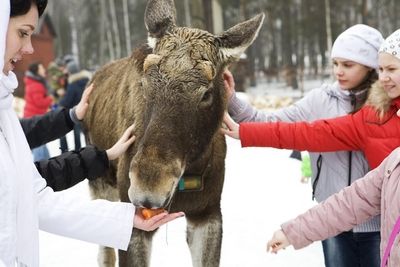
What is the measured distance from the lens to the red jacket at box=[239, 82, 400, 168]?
2.74m

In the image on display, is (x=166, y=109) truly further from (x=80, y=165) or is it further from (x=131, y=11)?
(x=131, y=11)

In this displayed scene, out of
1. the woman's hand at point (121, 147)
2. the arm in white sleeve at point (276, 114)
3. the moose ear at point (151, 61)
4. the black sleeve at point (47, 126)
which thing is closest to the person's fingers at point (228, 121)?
the arm in white sleeve at point (276, 114)

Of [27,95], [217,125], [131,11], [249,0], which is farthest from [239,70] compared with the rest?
[131,11]

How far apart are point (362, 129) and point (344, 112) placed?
0.34 m

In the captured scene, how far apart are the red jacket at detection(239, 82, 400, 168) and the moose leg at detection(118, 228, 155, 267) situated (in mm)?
850

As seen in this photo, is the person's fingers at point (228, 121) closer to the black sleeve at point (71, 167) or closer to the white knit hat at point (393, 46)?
the black sleeve at point (71, 167)

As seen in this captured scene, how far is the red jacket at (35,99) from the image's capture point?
10.2m

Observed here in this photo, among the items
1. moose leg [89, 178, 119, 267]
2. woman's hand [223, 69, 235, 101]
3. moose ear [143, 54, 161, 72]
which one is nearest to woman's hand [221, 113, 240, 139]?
woman's hand [223, 69, 235, 101]

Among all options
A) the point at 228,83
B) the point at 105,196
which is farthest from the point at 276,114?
the point at 105,196

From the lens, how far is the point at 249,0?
32.4 meters

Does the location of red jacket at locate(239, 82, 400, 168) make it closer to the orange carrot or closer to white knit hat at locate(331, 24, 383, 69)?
white knit hat at locate(331, 24, 383, 69)

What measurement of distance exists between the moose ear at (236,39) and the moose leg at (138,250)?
1196mm

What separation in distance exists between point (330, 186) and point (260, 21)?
44.2 inches

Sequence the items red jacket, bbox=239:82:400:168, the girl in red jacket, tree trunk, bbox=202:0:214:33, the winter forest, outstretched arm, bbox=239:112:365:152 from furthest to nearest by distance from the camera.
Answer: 1. the winter forest
2. tree trunk, bbox=202:0:214:33
3. outstretched arm, bbox=239:112:365:152
4. red jacket, bbox=239:82:400:168
5. the girl in red jacket
